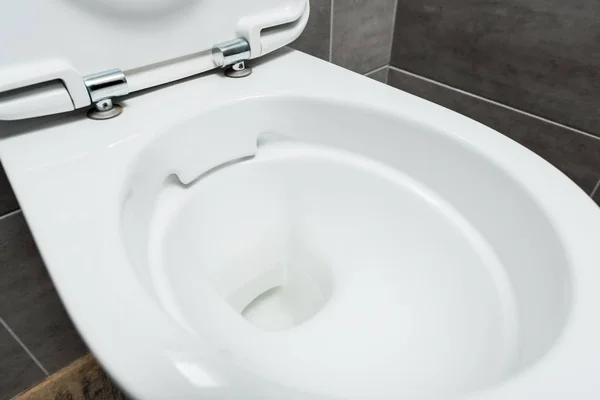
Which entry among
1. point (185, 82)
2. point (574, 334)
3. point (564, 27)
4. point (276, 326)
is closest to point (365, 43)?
point (564, 27)

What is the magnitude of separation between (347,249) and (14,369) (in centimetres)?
51

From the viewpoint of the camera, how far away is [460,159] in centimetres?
41

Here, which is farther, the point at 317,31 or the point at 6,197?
the point at 317,31

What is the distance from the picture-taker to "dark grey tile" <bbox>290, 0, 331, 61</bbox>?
0.69 meters

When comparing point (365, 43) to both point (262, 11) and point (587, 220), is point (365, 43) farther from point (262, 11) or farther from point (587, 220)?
point (587, 220)

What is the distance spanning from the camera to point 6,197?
490 millimetres

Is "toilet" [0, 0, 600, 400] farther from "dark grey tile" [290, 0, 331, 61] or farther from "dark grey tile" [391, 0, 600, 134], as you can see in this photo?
"dark grey tile" [391, 0, 600, 134]

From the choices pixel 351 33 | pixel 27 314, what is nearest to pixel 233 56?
pixel 351 33

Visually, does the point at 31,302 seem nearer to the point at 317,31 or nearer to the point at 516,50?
the point at 317,31

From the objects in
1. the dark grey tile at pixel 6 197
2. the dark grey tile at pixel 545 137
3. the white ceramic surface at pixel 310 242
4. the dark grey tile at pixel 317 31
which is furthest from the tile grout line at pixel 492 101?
the dark grey tile at pixel 6 197

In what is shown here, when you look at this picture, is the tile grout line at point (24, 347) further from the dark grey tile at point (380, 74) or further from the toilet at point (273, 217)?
the dark grey tile at point (380, 74)

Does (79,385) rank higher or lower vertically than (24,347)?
lower

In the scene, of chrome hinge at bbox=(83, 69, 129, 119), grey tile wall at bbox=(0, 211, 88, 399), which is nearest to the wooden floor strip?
grey tile wall at bbox=(0, 211, 88, 399)

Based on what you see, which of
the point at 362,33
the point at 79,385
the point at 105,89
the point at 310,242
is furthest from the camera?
the point at 362,33
